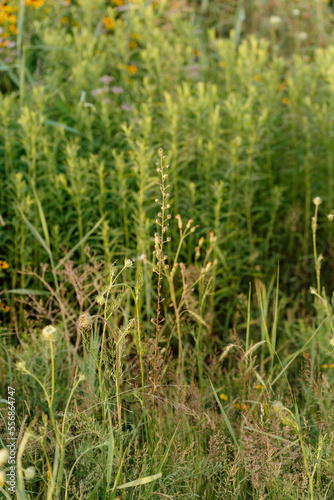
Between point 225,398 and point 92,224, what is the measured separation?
3.50 ft

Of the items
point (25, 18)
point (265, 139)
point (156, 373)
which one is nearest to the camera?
point (156, 373)

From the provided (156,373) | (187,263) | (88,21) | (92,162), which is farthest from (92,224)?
(88,21)

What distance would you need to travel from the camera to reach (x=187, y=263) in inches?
109

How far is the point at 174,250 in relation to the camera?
285cm

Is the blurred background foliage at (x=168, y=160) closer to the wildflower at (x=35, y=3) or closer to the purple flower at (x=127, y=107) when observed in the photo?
the purple flower at (x=127, y=107)

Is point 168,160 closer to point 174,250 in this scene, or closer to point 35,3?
point 174,250

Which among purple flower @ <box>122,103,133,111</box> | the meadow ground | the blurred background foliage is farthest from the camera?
purple flower @ <box>122,103,133,111</box>

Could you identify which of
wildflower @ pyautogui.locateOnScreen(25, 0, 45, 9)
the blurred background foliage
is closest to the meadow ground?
the blurred background foliage

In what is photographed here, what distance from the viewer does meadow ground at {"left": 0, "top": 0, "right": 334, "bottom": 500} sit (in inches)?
67.1

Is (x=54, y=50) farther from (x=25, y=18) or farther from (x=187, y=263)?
(x=187, y=263)

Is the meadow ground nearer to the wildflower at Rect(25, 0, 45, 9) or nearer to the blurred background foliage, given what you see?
the blurred background foliage

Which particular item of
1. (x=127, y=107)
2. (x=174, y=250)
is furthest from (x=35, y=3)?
(x=174, y=250)

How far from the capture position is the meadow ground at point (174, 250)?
5.59 feet

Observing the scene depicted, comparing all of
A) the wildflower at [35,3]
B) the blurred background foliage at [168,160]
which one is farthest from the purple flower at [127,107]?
the wildflower at [35,3]
